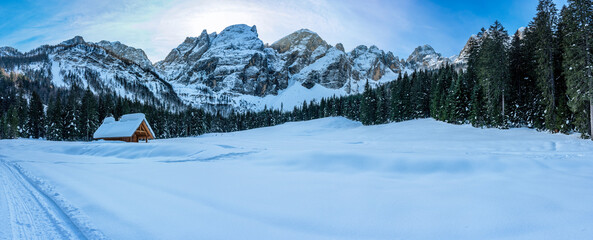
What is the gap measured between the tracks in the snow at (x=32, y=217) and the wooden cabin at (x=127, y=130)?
30.7 m

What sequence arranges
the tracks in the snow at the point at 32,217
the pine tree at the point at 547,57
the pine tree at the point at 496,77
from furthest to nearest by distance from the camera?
1. the pine tree at the point at 496,77
2. the pine tree at the point at 547,57
3. the tracks in the snow at the point at 32,217

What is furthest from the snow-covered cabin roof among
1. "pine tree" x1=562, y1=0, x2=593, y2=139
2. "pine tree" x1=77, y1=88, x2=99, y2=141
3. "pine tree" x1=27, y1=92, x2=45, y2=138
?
"pine tree" x1=562, y1=0, x2=593, y2=139

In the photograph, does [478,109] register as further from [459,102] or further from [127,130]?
[127,130]

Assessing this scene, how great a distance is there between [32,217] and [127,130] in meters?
34.5

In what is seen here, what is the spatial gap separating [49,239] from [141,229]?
1.38m

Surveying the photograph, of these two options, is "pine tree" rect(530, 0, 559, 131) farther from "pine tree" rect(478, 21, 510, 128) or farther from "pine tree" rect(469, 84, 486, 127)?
"pine tree" rect(469, 84, 486, 127)

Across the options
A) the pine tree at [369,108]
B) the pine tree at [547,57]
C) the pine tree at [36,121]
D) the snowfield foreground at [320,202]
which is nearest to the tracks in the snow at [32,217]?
the snowfield foreground at [320,202]

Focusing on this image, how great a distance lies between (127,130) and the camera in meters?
34.8

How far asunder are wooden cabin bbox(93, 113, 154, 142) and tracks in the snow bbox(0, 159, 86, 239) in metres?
30.7

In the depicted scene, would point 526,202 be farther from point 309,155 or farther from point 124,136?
point 124,136

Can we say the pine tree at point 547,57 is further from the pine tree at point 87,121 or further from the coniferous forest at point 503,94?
the pine tree at point 87,121

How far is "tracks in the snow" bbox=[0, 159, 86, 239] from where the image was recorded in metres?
4.38

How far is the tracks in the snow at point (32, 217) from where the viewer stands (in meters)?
4.38

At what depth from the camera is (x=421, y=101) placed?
182ft
